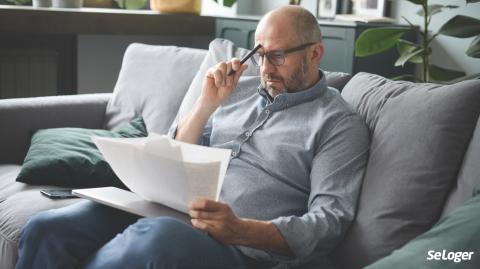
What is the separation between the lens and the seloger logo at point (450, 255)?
112 cm

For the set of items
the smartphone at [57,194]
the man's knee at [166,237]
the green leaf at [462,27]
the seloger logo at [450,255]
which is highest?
the green leaf at [462,27]

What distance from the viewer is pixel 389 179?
1.60 m

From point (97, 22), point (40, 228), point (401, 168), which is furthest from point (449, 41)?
point (40, 228)

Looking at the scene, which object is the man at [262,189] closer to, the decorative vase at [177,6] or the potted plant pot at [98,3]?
the decorative vase at [177,6]

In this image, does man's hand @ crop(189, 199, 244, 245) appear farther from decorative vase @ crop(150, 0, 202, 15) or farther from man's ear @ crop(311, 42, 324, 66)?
decorative vase @ crop(150, 0, 202, 15)

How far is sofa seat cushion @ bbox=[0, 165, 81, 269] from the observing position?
6.28 feet

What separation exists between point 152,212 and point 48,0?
77.9 inches

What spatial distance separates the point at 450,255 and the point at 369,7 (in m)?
2.13

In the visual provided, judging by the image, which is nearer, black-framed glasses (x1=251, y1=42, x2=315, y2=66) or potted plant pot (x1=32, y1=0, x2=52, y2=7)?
black-framed glasses (x1=251, y1=42, x2=315, y2=66)

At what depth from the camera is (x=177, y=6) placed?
357 centimetres

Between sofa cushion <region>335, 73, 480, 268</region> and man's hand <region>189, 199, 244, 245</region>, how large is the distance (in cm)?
29

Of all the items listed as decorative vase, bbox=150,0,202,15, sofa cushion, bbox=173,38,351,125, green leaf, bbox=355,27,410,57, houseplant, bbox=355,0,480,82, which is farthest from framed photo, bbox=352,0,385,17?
sofa cushion, bbox=173,38,351,125

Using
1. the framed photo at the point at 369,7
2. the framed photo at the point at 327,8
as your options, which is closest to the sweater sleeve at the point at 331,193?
the framed photo at the point at 369,7

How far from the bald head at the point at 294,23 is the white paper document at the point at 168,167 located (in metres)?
0.49
